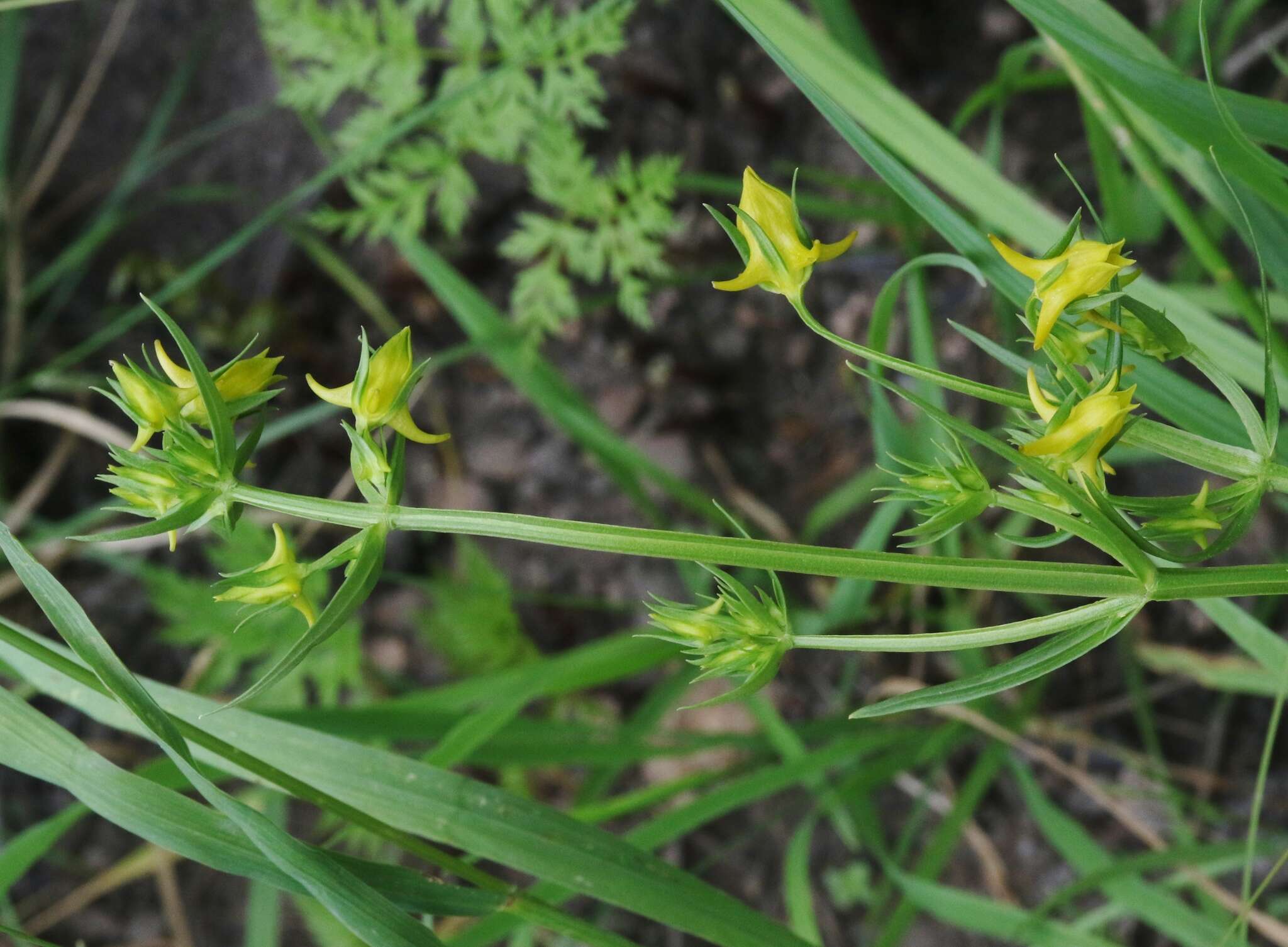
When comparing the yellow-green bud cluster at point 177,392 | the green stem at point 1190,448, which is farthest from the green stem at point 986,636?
the yellow-green bud cluster at point 177,392

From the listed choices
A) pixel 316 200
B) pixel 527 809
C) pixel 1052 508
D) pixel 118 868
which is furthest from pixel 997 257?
pixel 118 868

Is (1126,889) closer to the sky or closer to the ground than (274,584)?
closer to the ground

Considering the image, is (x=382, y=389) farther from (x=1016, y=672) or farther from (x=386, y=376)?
(x=1016, y=672)

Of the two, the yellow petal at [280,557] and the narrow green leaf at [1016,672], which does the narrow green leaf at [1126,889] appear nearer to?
the narrow green leaf at [1016,672]

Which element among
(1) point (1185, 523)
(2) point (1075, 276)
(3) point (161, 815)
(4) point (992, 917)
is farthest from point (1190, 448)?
(4) point (992, 917)

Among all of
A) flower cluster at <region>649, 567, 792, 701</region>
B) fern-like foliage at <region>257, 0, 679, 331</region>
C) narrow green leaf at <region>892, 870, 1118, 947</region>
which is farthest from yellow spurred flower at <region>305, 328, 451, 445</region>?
narrow green leaf at <region>892, 870, 1118, 947</region>

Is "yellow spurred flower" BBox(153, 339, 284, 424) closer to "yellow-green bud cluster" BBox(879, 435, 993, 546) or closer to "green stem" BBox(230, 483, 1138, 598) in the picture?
"green stem" BBox(230, 483, 1138, 598)
